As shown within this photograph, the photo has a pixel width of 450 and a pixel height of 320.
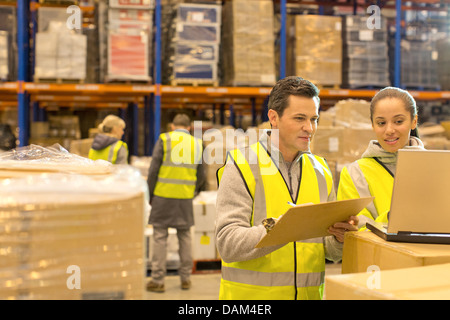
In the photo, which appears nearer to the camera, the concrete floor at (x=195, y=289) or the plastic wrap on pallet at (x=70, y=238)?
the plastic wrap on pallet at (x=70, y=238)

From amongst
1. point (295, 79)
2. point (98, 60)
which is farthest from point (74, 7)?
point (295, 79)

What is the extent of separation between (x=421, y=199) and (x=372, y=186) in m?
0.63

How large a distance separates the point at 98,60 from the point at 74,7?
2.83 feet

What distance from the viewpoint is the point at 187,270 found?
565 centimetres

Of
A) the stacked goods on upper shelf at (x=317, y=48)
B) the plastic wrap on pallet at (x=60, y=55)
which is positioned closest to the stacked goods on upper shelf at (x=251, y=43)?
the stacked goods on upper shelf at (x=317, y=48)

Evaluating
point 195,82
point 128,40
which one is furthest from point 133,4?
point 195,82

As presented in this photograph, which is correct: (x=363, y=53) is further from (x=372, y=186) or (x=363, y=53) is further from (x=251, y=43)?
(x=372, y=186)

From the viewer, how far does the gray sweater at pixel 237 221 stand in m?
1.96

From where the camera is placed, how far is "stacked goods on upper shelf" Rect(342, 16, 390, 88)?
24.8 feet

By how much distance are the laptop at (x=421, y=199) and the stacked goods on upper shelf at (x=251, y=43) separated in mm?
5569

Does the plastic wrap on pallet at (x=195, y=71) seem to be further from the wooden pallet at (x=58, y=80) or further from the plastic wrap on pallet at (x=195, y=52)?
the wooden pallet at (x=58, y=80)

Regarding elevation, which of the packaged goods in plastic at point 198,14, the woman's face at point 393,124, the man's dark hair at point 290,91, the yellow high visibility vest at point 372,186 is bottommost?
the yellow high visibility vest at point 372,186
